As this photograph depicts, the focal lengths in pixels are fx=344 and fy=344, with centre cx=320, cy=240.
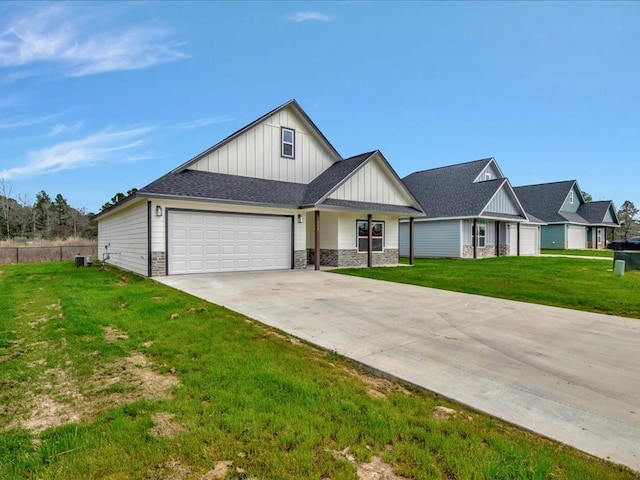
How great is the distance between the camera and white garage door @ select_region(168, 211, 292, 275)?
41.8 ft

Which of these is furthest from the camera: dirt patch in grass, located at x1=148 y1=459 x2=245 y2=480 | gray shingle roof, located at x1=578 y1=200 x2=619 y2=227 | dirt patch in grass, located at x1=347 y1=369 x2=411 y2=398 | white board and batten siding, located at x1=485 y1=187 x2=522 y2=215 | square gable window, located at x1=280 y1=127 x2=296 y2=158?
gray shingle roof, located at x1=578 y1=200 x2=619 y2=227

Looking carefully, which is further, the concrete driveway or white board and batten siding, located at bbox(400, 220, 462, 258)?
white board and batten siding, located at bbox(400, 220, 462, 258)

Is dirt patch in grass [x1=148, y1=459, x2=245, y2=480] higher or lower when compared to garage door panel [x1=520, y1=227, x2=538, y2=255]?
lower


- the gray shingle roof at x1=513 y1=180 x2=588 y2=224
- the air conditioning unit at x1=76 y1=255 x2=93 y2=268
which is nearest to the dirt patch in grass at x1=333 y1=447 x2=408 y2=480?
the air conditioning unit at x1=76 y1=255 x2=93 y2=268

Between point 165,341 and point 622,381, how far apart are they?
572 cm

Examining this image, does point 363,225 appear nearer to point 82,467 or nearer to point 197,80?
point 197,80

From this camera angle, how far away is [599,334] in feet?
18.6

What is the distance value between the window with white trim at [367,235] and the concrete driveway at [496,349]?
8.22 metres

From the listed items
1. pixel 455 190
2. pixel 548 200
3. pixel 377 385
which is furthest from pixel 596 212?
pixel 377 385

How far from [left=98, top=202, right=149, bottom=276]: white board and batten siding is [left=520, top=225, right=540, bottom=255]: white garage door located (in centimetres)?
2642

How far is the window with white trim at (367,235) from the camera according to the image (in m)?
17.5

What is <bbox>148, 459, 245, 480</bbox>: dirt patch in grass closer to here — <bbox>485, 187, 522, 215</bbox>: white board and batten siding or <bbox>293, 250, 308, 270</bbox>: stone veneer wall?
<bbox>293, 250, 308, 270</bbox>: stone veneer wall

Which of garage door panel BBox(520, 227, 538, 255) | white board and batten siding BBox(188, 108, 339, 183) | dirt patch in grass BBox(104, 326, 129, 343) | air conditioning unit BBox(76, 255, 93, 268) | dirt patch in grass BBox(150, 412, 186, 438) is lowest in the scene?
dirt patch in grass BBox(104, 326, 129, 343)

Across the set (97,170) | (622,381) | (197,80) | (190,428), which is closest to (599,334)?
(622,381)
